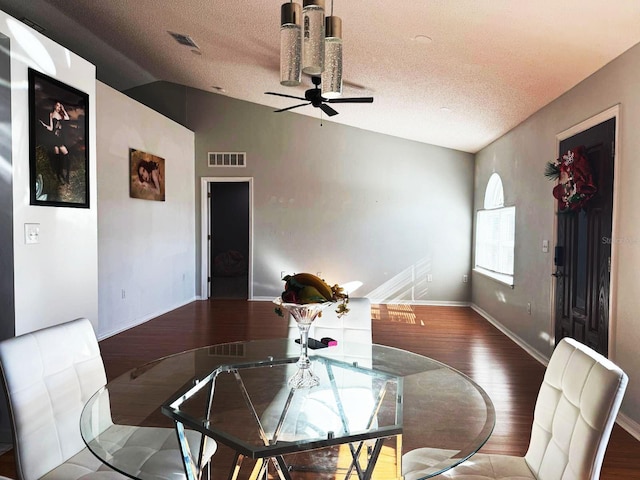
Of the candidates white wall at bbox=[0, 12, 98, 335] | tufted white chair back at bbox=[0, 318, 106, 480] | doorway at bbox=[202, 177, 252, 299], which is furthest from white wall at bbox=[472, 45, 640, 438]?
doorway at bbox=[202, 177, 252, 299]

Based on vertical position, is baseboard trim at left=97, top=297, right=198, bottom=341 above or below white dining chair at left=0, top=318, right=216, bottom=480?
below

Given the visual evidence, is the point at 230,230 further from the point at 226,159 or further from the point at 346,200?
the point at 346,200

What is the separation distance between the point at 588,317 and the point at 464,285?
392 centimetres

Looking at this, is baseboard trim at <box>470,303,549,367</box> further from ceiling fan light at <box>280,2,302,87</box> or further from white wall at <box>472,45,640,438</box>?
ceiling fan light at <box>280,2,302,87</box>

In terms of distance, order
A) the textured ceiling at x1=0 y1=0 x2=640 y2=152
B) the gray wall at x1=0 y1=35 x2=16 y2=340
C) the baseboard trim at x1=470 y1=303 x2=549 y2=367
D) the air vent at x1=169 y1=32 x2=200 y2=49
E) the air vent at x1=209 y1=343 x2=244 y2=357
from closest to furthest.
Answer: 1. the air vent at x1=209 y1=343 x2=244 y2=357
2. the gray wall at x1=0 y1=35 x2=16 y2=340
3. the textured ceiling at x1=0 y1=0 x2=640 y2=152
4. the baseboard trim at x1=470 y1=303 x2=549 y2=367
5. the air vent at x1=169 y1=32 x2=200 y2=49

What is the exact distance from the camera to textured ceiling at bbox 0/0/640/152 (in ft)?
9.29

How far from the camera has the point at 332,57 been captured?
1488 millimetres

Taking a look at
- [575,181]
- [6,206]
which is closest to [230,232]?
[6,206]

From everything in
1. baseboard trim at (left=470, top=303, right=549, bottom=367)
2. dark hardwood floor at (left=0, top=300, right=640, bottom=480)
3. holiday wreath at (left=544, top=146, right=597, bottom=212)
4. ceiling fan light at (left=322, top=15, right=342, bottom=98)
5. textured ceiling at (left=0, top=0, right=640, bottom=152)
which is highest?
textured ceiling at (left=0, top=0, right=640, bottom=152)

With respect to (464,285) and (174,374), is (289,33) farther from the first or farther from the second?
(464,285)

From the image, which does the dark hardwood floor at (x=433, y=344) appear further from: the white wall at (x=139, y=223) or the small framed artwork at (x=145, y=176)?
the small framed artwork at (x=145, y=176)

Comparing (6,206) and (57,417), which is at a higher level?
(6,206)

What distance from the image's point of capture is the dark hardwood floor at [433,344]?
2.73 meters

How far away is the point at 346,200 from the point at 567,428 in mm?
6214
